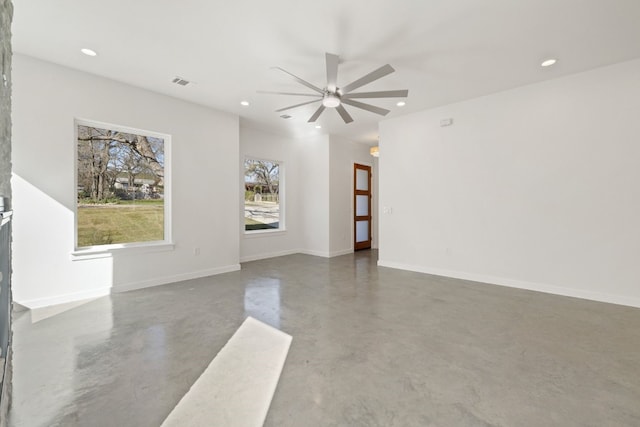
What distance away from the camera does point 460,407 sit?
1728 mm

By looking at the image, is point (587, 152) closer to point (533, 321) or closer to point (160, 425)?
point (533, 321)

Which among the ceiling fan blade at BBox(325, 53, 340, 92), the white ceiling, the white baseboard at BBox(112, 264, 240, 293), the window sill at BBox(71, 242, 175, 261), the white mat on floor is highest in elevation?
the white ceiling

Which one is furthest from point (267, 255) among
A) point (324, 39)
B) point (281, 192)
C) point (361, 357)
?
point (324, 39)

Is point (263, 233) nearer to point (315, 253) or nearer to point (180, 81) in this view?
point (315, 253)

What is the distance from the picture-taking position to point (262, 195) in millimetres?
6672

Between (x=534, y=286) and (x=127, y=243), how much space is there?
606 cm

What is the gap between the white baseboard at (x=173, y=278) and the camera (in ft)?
13.1

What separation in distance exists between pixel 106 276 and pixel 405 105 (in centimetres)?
534

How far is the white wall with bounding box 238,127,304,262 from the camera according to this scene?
621 centimetres

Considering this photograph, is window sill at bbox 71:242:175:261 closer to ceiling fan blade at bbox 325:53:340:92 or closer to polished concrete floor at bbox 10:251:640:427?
polished concrete floor at bbox 10:251:640:427

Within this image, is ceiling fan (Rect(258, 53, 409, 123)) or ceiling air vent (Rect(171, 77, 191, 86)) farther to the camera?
ceiling air vent (Rect(171, 77, 191, 86))

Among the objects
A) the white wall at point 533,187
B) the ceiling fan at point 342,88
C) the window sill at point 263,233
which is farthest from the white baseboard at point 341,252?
the ceiling fan at point 342,88

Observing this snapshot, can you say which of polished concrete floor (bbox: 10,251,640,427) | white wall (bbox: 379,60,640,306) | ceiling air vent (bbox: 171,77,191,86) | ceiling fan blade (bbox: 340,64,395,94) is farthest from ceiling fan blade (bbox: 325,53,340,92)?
white wall (bbox: 379,60,640,306)

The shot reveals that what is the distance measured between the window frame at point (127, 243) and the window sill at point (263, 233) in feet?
6.33
